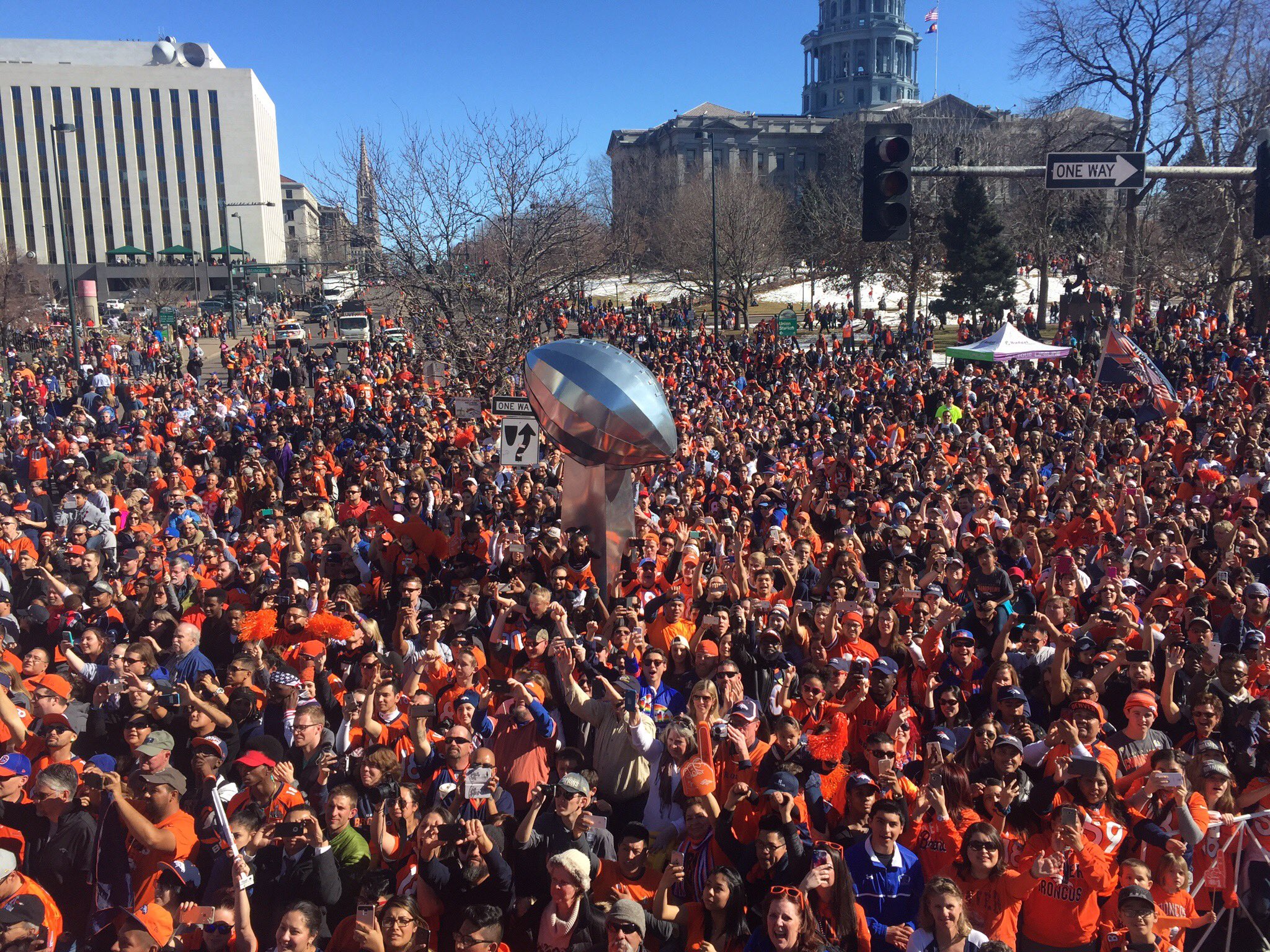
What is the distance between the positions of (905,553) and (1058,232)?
45.6m

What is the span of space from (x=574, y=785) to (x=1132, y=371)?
14.7 meters

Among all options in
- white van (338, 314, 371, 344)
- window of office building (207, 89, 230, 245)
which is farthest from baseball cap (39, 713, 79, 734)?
window of office building (207, 89, 230, 245)

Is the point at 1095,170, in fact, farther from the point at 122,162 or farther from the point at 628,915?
the point at 122,162

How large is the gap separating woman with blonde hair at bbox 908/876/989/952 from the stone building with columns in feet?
398

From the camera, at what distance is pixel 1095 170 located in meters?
7.41

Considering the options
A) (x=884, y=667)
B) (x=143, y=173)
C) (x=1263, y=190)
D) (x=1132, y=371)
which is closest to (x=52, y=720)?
(x=884, y=667)

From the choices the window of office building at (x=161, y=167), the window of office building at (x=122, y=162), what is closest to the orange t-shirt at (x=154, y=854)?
the window of office building at (x=161, y=167)

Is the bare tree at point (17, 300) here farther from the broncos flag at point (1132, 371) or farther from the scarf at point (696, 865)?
the scarf at point (696, 865)

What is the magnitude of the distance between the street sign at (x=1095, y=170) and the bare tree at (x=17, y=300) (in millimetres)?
35352

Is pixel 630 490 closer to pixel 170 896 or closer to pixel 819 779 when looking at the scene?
pixel 819 779

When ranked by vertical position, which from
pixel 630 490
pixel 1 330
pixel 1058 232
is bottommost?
pixel 630 490

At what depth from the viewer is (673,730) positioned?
4.99 meters

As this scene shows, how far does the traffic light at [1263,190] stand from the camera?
7.84m

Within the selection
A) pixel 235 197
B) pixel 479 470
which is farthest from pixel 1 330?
pixel 235 197
